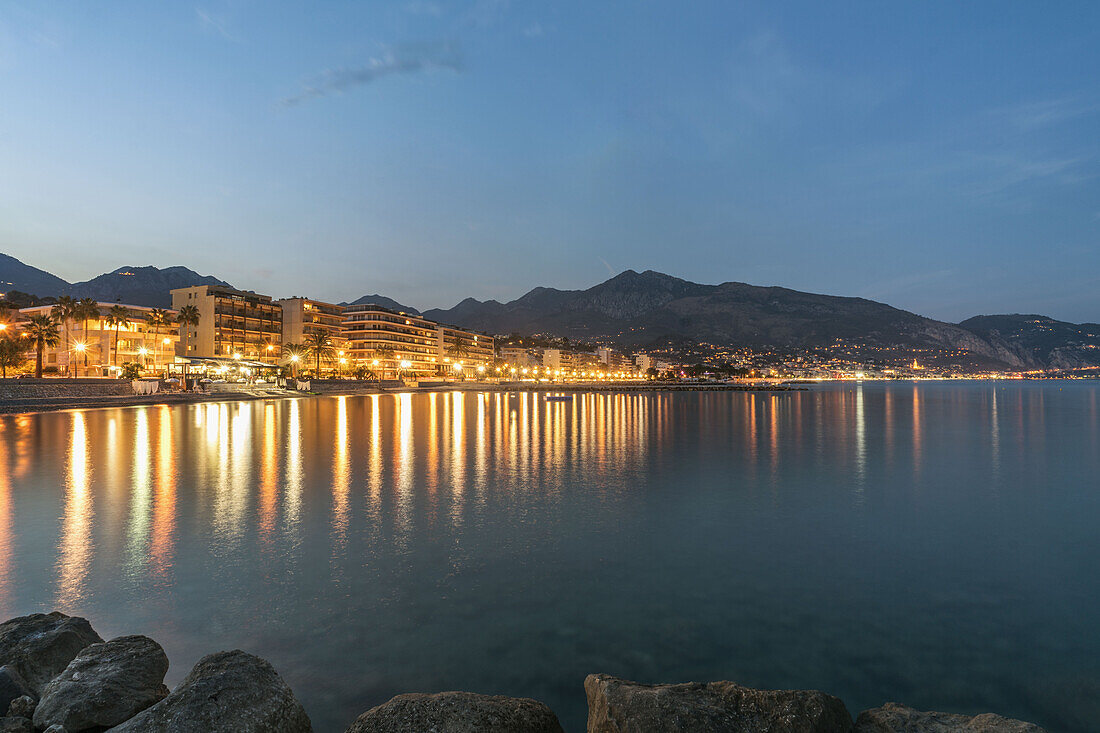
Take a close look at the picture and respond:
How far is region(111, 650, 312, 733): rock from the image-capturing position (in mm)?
4281

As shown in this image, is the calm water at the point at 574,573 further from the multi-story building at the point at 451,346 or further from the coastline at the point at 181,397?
the multi-story building at the point at 451,346

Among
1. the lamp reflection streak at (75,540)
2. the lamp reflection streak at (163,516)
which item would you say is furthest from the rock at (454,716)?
the lamp reflection streak at (163,516)

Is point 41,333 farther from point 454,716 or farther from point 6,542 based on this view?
point 454,716

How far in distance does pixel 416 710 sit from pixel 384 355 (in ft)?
491

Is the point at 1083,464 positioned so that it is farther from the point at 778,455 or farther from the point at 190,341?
the point at 190,341

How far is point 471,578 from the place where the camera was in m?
9.60

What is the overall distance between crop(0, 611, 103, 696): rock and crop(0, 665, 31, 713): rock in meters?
0.15

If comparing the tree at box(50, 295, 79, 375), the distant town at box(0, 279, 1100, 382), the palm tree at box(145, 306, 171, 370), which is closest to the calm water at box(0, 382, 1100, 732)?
the tree at box(50, 295, 79, 375)

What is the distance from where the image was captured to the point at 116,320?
86938mm

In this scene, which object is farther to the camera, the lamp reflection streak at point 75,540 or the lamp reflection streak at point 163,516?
the lamp reflection streak at point 163,516

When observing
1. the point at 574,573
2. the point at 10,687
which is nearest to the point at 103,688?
the point at 10,687

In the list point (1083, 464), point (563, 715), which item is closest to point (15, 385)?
point (563, 715)

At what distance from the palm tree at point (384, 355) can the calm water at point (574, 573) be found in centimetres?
12508

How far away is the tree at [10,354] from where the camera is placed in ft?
228
